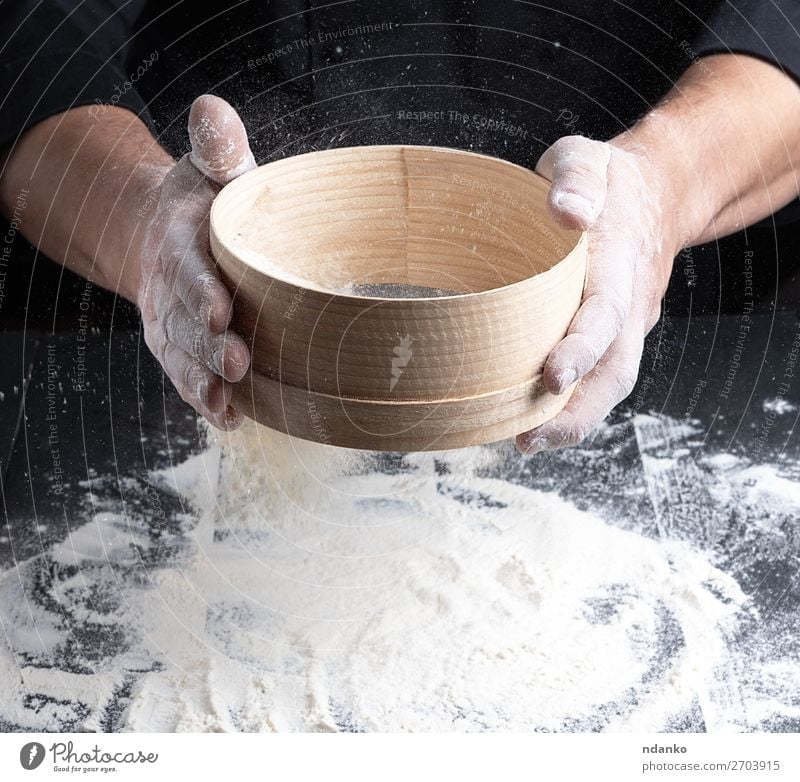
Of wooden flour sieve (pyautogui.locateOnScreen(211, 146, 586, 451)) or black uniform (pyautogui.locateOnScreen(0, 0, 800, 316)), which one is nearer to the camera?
wooden flour sieve (pyautogui.locateOnScreen(211, 146, 586, 451))

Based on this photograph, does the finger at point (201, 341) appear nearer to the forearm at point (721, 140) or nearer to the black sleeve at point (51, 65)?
the black sleeve at point (51, 65)

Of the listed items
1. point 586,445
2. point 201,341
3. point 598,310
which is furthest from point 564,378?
point 586,445

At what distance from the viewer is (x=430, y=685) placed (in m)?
0.51

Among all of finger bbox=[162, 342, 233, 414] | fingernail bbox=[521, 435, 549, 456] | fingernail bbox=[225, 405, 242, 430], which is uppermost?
finger bbox=[162, 342, 233, 414]

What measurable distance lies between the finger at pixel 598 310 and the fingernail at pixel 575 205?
4cm

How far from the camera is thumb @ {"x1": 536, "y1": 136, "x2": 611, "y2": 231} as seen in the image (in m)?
0.41

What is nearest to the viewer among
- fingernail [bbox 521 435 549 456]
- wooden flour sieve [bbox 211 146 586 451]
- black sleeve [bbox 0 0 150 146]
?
wooden flour sieve [bbox 211 146 586 451]

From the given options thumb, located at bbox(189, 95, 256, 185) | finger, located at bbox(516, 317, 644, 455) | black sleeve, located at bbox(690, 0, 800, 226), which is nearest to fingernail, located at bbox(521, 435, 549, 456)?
finger, located at bbox(516, 317, 644, 455)

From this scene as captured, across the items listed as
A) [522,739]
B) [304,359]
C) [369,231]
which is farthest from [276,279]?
[522,739]

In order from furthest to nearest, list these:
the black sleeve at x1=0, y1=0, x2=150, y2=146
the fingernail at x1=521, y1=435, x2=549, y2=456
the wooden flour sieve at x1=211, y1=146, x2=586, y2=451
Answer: the black sleeve at x1=0, y1=0, x2=150, y2=146 < the fingernail at x1=521, y1=435, x2=549, y2=456 < the wooden flour sieve at x1=211, y1=146, x2=586, y2=451

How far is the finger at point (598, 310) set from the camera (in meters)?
0.40

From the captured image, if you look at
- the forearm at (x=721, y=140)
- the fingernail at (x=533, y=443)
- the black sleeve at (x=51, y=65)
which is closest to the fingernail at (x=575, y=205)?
the fingernail at (x=533, y=443)

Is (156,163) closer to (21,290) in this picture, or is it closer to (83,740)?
(21,290)

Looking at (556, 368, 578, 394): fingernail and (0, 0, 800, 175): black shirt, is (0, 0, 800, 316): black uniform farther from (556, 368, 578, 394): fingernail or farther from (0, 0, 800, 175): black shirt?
(556, 368, 578, 394): fingernail
